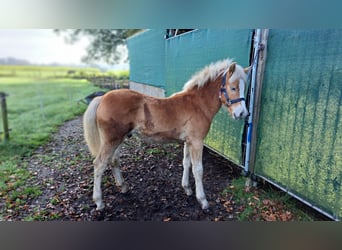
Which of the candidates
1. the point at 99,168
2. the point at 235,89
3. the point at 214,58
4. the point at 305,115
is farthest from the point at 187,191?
the point at 214,58

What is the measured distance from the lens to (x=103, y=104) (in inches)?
49.0

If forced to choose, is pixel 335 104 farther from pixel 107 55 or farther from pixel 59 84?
pixel 59 84

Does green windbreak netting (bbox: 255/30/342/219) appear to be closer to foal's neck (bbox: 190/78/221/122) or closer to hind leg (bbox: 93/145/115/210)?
foal's neck (bbox: 190/78/221/122)

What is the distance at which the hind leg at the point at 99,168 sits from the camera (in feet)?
4.12

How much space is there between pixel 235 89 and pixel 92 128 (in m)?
0.86

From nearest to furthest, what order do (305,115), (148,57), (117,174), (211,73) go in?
(305,115) → (211,73) → (117,174) → (148,57)

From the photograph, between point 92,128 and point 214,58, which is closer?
point 92,128

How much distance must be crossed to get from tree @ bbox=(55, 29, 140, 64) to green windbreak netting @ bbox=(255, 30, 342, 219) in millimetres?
862

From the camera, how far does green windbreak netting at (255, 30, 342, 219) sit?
1.01 m

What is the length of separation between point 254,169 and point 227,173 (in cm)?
18

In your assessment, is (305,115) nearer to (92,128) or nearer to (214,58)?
(214,58)

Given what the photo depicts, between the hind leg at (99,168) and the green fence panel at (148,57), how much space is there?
56 centimetres

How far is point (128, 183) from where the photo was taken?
1.36 meters
